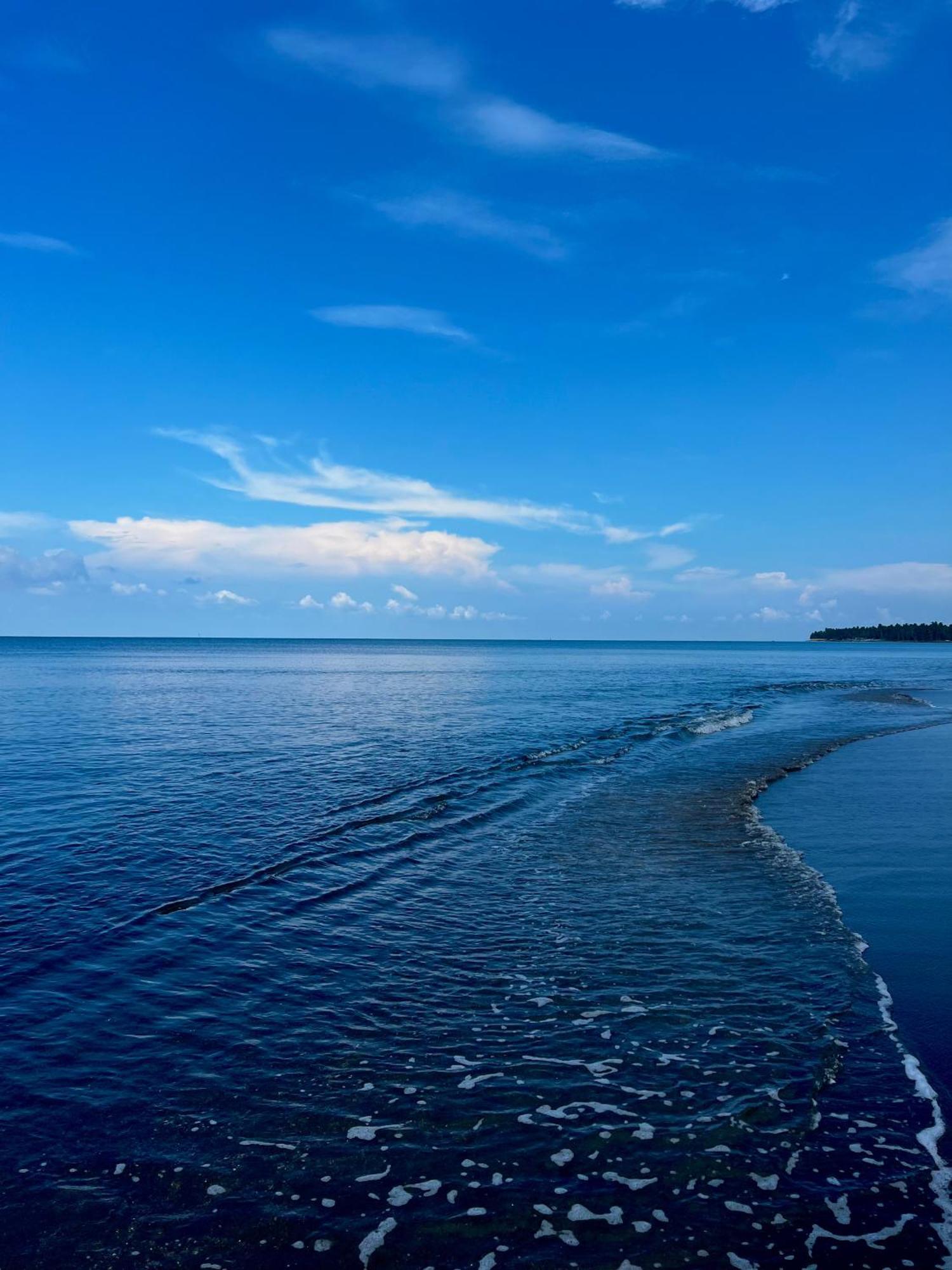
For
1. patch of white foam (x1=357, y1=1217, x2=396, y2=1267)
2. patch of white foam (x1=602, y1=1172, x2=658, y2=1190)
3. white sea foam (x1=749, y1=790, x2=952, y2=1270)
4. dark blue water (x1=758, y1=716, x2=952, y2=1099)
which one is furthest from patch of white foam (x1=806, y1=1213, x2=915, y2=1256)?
patch of white foam (x1=357, y1=1217, x2=396, y2=1267)

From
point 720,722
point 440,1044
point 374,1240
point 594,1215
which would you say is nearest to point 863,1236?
point 594,1215

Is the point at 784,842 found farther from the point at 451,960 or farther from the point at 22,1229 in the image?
the point at 22,1229

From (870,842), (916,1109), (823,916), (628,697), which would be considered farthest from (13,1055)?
(628,697)

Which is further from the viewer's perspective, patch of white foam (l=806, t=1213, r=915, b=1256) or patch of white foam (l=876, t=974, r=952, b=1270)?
patch of white foam (l=876, t=974, r=952, b=1270)

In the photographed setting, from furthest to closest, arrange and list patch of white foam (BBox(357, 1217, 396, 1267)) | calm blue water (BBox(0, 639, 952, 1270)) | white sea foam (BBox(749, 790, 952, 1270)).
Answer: calm blue water (BBox(0, 639, 952, 1270))
white sea foam (BBox(749, 790, 952, 1270))
patch of white foam (BBox(357, 1217, 396, 1267))

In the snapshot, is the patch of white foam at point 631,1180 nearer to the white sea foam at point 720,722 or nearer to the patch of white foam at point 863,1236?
the patch of white foam at point 863,1236

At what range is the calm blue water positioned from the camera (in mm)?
6066

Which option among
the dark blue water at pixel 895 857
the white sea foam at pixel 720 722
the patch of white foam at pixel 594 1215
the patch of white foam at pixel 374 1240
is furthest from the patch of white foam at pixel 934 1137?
the white sea foam at pixel 720 722

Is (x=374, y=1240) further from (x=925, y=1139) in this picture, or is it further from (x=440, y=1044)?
(x=925, y=1139)

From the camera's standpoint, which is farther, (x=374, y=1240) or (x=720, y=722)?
(x=720, y=722)

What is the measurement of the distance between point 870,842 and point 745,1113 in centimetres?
1136

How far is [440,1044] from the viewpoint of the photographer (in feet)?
28.7

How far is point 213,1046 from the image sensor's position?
28.9 ft

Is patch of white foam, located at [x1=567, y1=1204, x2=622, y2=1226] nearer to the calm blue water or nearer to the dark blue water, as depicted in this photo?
the calm blue water
